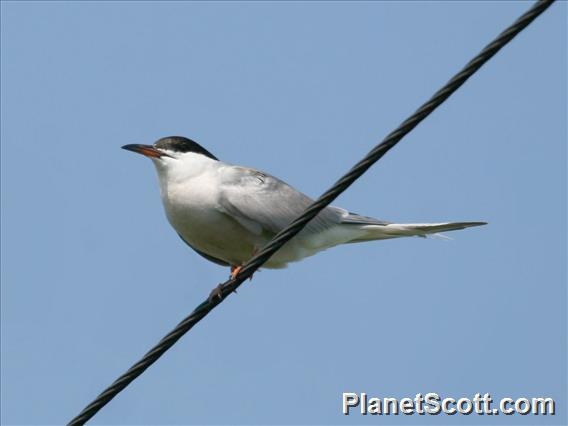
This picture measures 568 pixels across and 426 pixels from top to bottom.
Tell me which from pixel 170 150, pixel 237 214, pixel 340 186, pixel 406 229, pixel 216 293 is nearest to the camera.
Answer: pixel 340 186

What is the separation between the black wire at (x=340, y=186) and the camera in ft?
12.8

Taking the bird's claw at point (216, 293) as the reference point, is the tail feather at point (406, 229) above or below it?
above

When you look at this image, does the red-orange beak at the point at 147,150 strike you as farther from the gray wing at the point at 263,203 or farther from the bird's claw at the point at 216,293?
the bird's claw at the point at 216,293

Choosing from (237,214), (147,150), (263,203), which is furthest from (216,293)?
(147,150)

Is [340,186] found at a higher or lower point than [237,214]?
lower

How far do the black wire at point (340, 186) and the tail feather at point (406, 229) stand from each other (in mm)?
2027

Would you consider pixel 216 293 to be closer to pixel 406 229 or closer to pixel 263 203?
pixel 263 203

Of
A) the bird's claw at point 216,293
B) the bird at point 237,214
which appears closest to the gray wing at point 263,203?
the bird at point 237,214

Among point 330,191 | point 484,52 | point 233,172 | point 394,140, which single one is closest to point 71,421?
point 330,191

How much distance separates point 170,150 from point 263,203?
911 mm

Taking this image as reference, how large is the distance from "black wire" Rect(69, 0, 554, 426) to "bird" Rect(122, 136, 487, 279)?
5.47 ft

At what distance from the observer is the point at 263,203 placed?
696 centimetres

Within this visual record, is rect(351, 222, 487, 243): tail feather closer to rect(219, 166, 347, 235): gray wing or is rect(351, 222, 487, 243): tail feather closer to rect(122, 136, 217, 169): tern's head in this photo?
rect(219, 166, 347, 235): gray wing

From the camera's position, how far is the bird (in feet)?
22.6
